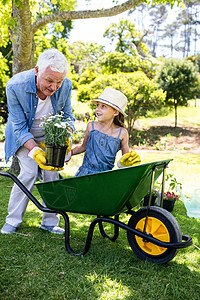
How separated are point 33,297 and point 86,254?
567mm

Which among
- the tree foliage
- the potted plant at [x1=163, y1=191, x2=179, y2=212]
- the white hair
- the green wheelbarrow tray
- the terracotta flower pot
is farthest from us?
the tree foliage

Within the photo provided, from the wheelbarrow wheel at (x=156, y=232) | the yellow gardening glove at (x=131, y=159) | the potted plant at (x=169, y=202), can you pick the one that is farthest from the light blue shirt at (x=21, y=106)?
the potted plant at (x=169, y=202)

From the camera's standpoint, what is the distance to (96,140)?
2334 millimetres

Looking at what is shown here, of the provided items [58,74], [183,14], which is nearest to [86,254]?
[58,74]

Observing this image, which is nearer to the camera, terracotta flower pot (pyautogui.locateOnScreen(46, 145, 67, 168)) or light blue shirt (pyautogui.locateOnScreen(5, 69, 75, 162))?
→ terracotta flower pot (pyautogui.locateOnScreen(46, 145, 67, 168))

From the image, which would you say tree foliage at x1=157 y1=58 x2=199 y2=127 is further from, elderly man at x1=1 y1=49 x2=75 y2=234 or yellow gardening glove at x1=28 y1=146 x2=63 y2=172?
yellow gardening glove at x1=28 y1=146 x2=63 y2=172

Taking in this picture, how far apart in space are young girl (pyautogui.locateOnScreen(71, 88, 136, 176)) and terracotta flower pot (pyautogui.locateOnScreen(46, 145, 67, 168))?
426 millimetres

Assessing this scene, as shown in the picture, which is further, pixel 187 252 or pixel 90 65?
pixel 90 65

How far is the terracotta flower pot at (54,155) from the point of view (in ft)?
6.07

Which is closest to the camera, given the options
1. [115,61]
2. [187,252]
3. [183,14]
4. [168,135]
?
[187,252]

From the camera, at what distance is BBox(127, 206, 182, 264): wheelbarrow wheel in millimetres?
1797

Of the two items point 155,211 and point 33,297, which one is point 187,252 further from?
point 33,297

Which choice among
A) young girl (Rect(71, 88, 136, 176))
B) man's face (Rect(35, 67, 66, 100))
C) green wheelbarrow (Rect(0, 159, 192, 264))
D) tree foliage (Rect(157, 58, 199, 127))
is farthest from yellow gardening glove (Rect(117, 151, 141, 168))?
tree foliage (Rect(157, 58, 199, 127))

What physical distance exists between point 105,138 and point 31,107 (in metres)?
0.63
